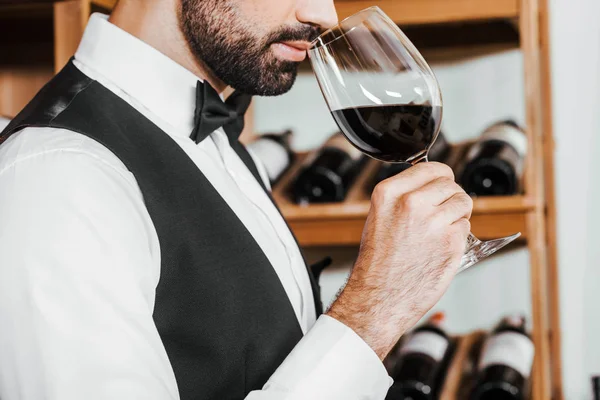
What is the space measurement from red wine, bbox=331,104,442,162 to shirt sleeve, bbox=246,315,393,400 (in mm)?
197

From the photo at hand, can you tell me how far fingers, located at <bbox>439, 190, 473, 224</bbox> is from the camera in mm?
762

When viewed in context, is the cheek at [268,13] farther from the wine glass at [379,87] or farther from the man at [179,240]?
the wine glass at [379,87]

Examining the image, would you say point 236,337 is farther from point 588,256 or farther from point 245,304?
point 588,256

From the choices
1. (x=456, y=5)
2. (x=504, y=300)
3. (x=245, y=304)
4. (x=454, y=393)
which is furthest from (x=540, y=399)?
(x=245, y=304)

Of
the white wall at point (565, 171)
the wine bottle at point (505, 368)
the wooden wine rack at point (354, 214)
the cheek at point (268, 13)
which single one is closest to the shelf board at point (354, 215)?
the wooden wine rack at point (354, 214)

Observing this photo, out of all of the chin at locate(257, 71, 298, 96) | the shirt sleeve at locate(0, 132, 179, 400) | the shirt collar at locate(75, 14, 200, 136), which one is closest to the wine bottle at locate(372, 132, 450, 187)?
the chin at locate(257, 71, 298, 96)

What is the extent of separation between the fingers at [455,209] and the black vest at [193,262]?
26 centimetres

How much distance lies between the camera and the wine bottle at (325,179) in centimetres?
173

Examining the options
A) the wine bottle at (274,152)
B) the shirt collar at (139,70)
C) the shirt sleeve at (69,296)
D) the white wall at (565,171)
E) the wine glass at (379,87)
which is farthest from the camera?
the white wall at (565,171)

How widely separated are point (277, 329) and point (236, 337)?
0.07m

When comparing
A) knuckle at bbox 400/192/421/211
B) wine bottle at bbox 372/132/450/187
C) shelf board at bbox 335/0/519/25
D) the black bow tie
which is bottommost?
wine bottle at bbox 372/132/450/187

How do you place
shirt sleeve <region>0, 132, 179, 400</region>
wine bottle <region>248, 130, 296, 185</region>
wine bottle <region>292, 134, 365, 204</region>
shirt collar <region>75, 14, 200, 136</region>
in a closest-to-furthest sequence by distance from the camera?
shirt sleeve <region>0, 132, 179, 400</region>
shirt collar <region>75, 14, 200, 136</region>
wine bottle <region>292, 134, 365, 204</region>
wine bottle <region>248, 130, 296, 185</region>

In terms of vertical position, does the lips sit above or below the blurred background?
above

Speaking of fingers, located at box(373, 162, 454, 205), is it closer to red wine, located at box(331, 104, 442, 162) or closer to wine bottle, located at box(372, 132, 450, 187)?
red wine, located at box(331, 104, 442, 162)
